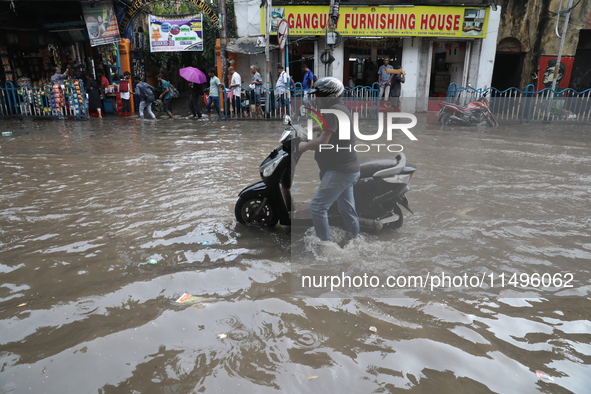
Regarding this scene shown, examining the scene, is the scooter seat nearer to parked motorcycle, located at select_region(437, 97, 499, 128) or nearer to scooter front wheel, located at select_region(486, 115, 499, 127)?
parked motorcycle, located at select_region(437, 97, 499, 128)

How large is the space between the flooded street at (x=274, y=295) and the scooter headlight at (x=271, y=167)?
0.71 meters

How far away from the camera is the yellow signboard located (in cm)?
1695

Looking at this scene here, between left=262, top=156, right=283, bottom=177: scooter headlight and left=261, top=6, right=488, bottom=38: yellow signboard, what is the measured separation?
1387 cm

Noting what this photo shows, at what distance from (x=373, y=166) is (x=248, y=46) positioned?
13.2 metres

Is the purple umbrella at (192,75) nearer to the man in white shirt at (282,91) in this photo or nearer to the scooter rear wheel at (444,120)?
the man in white shirt at (282,91)

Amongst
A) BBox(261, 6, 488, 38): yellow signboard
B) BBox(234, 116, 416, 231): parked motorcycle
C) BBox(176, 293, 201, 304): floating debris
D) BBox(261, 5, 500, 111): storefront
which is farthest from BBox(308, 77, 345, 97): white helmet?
BBox(261, 6, 488, 38): yellow signboard

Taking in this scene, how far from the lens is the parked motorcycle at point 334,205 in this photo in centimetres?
428

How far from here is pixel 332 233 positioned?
4.31 meters

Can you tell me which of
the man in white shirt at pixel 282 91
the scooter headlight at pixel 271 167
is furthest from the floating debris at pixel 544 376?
the man in white shirt at pixel 282 91

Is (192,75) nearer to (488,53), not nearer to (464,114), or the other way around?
(464,114)

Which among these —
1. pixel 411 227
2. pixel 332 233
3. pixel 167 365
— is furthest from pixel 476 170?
pixel 167 365

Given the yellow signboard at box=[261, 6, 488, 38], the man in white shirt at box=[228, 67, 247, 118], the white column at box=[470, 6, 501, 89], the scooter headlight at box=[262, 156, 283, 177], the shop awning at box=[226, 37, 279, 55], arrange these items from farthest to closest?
the white column at box=[470, 6, 501, 89]
the yellow signboard at box=[261, 6, 488, 38]
the shop awning at box=[226, 37, 279, 55]
the man in white shirt at box=[228, 67, 247, 118]
the scooter headlight at box=[262, 156, 283, 177]

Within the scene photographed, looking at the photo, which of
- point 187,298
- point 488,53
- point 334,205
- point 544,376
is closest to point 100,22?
point 334,205

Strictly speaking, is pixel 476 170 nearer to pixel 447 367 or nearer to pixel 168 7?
pixel 447 367
